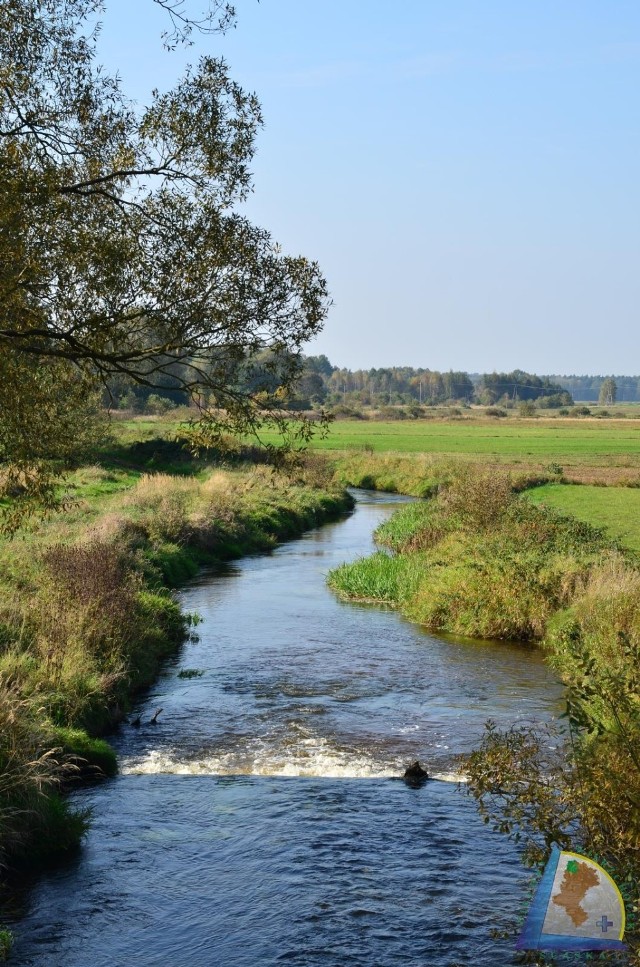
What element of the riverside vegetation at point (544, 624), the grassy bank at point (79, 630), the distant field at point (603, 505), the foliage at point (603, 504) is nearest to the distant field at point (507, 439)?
the foliage at point (603, 504)

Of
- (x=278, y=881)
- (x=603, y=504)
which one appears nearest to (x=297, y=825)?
(x=278, y=881)

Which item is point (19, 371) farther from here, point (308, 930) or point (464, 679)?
point (464, 679)

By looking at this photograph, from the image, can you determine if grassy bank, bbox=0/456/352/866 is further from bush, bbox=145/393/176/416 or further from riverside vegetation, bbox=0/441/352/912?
bush, bbox=145/393/176/416

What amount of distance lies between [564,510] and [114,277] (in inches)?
1418

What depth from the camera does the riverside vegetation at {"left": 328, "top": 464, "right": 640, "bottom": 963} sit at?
30.6ft

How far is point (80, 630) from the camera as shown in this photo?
17531 millimetres

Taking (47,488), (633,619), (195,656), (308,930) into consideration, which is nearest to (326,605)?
(195,656)

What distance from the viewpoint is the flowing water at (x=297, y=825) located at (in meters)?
9.97

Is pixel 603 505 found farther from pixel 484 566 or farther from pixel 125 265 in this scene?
pixel 125 265

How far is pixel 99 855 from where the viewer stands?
11.8m

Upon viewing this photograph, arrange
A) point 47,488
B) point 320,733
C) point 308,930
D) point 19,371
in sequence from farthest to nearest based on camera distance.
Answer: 1. point 320,733
2. point 47,488
3. point 19,371
4. point 308,930

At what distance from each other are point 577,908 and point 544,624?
14503 millimetres

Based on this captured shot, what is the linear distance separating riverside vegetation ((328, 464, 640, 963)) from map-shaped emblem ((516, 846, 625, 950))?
0.19 metres

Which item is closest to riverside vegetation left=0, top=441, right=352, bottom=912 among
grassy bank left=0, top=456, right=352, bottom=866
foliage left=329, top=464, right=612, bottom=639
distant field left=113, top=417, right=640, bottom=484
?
grassy bank left=0, top=456, right=352, bottom=866
